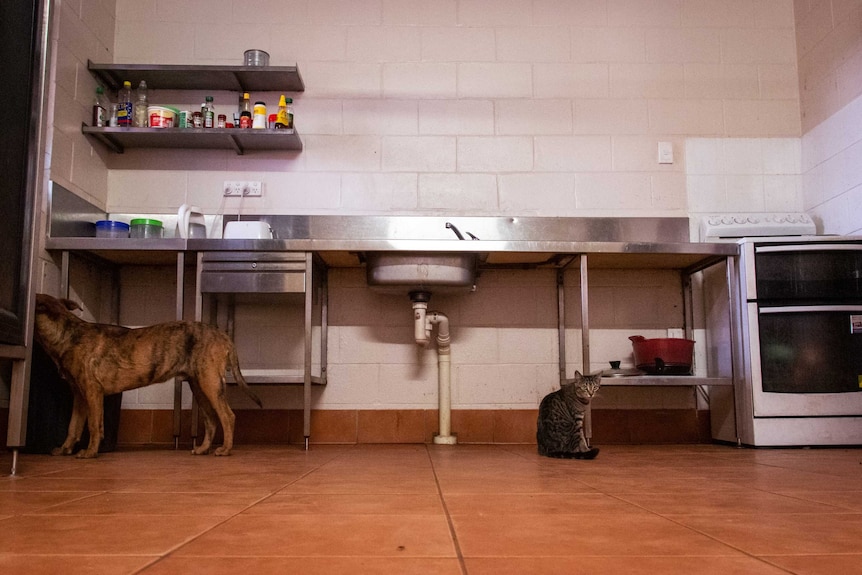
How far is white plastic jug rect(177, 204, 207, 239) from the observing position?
10.8 feet

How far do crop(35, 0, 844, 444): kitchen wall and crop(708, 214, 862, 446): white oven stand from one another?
1.81 feet

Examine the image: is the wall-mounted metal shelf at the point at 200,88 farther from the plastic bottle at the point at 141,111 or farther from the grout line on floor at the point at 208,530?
the grout line on floor at the point at 208,530

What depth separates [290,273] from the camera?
3.00 metres

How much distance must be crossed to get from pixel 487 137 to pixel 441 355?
3.80 ft

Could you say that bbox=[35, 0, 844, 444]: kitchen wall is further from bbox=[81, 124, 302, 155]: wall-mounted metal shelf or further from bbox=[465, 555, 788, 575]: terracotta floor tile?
bbox=[465, 555, 788, 575]: terracotta floor tile

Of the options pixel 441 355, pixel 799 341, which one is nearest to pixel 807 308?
pixel 799 341

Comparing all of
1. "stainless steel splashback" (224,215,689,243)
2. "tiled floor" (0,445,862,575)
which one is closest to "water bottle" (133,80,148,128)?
"stainless steel splashback" (224,215,689,243)

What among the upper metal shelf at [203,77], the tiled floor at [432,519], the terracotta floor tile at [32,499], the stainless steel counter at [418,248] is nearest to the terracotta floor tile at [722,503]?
the tiled floor at [432,519]

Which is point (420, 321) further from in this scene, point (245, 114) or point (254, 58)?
point (254, 58)

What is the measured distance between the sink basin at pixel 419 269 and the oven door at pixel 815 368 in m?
1.34

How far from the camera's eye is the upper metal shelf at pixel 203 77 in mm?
3379

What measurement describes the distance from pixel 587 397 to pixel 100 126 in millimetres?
2529

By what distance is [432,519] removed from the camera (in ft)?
3.80

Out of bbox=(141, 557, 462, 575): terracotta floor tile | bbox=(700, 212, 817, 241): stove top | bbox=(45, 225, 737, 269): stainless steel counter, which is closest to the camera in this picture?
bbox=(141, 557, 462, 575): terracotta floor tile
